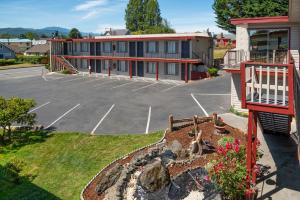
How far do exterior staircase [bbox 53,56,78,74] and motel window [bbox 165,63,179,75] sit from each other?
18338 millimetres

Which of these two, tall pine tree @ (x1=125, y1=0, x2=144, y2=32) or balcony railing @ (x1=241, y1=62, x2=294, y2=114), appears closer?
balcony railing @ (x1=241, y1=62, x2=294, y2=114)

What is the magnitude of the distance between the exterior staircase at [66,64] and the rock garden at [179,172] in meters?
40.5

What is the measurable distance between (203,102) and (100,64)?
93.7 ft

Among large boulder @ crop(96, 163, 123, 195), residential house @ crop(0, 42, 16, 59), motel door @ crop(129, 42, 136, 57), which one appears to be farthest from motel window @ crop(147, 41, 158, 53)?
residential house @ crop(0, 42, 16, 59)

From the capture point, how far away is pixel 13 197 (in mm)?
16594

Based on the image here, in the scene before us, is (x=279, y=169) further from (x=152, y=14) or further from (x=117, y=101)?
(x=152, y=14)

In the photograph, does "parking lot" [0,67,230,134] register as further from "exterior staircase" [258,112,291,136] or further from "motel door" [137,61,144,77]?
"exterior staircase" [258,112,291,136]

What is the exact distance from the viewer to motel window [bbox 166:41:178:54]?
147ft

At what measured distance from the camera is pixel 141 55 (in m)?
49.1

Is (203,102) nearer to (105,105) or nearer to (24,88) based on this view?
(105,105)

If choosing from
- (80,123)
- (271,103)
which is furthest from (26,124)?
(271,103)

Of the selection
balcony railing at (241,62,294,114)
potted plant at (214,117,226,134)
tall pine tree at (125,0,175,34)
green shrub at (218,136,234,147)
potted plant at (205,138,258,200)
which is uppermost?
tall pine tree at (125,0,175,34)

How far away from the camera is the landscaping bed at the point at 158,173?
14.4 meters

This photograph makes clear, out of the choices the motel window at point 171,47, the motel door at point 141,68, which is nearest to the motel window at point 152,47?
the motel window at point 171,47
